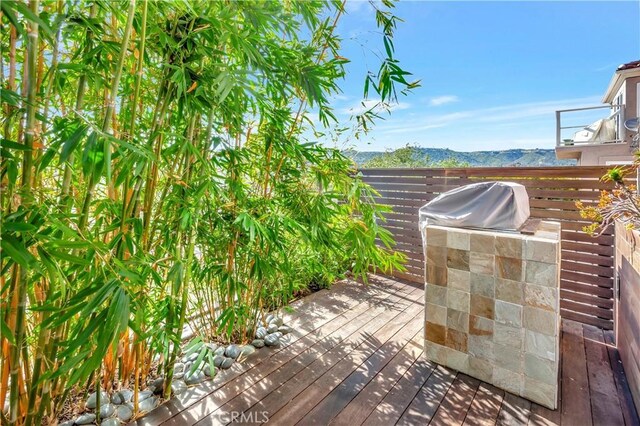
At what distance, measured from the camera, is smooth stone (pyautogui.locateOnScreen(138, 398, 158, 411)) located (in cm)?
155

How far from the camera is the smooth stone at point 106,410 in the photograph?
1471 millimetres

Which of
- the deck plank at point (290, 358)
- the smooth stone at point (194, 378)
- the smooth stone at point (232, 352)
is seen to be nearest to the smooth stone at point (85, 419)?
the deck plank at point (290, 358)

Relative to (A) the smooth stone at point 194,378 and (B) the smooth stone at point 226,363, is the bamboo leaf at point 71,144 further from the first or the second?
(B) the smooth stone at point 226,363

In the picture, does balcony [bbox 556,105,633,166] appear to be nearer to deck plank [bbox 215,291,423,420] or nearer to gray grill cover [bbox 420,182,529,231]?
gray grill cover [bbox 420,182,529,231]

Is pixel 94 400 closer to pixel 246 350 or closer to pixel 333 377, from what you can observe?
pixel 246 350

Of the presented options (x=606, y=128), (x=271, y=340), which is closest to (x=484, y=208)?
(x=271, y=340)

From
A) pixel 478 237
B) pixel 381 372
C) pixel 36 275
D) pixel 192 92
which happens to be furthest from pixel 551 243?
pixel 36 275

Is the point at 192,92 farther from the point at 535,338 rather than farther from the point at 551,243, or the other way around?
the point at 535,338

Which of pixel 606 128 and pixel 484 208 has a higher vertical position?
pixel 606 128

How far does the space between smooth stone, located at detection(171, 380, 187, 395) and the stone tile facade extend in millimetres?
1596

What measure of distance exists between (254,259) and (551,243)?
5.35 feet

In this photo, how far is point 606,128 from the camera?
19.9 feet

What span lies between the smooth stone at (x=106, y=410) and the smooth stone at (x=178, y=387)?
288mm

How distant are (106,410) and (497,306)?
220 cm
